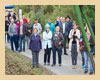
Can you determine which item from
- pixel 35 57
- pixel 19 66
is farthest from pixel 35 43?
pixel 19 66

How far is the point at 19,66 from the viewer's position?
10.6 meters

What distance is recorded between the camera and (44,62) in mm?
10984

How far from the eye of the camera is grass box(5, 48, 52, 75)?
385 inches

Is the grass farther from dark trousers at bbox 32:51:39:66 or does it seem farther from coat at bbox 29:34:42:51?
coat at bbox 29:34:42:51

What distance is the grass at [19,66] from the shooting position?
9783mm

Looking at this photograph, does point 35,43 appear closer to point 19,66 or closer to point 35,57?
point 35,57

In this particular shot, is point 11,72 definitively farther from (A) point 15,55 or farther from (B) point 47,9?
(B) point 47,9

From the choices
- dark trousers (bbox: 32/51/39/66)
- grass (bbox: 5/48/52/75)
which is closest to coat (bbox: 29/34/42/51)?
dark trousers (bbox: 32/51/39/66)

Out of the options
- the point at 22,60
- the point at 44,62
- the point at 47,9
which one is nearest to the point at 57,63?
the point at 44,62

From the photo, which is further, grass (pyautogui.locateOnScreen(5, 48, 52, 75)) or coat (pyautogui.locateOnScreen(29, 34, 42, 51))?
coat (pyautogui.locateOnScreen(29, 34, 42, 51))

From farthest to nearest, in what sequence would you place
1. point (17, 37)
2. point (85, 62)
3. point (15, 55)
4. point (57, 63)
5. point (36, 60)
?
point (17, 37) < point (15, 55) < point (57, 63) < point (36, 60) < point (85, 62)

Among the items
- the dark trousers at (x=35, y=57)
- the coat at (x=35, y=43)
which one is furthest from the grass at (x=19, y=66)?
the coat at (x=35, y=43)

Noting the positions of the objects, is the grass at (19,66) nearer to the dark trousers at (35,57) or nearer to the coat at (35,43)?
the dark trousers at (35,57)

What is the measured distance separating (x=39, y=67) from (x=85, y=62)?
1.92 meters
